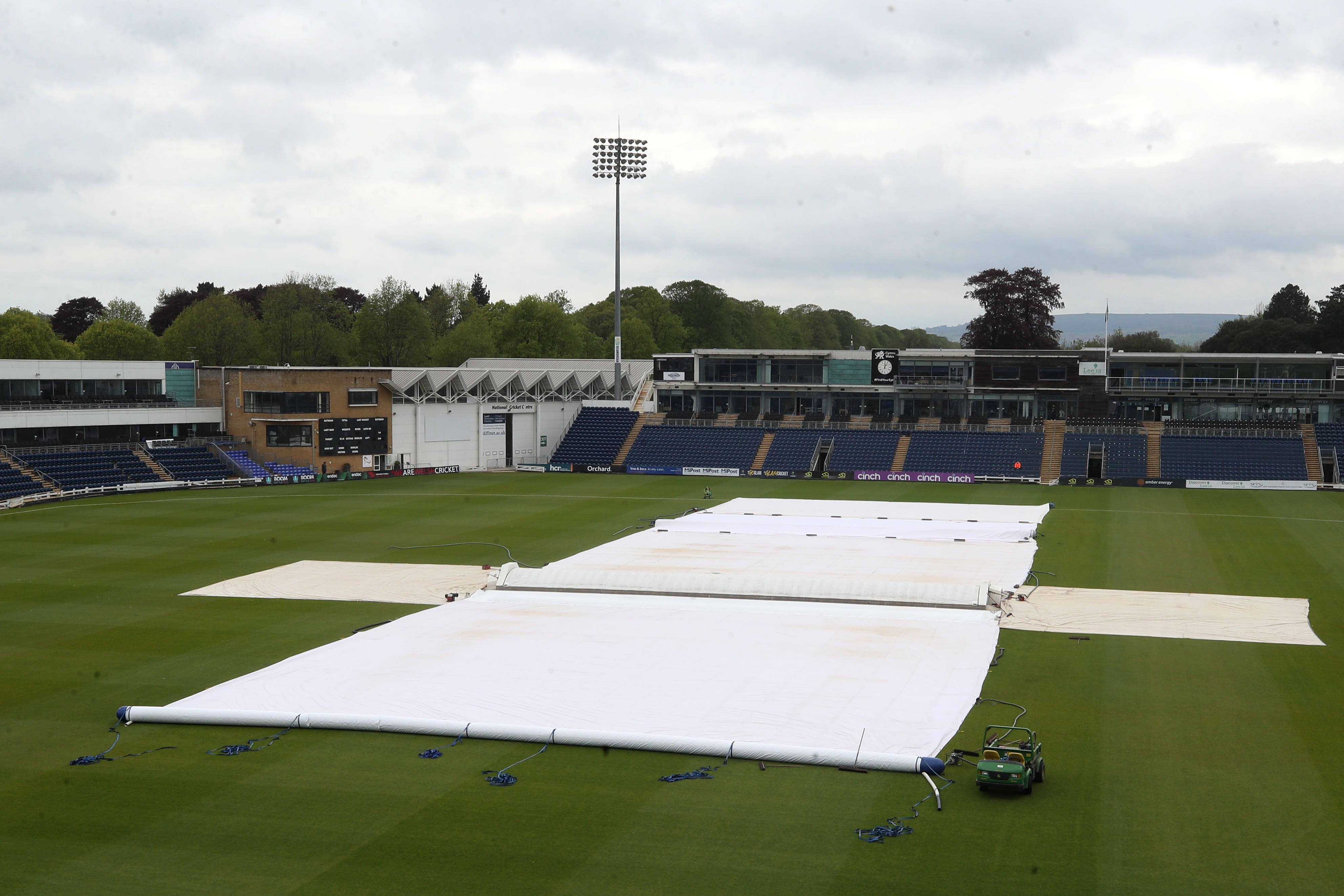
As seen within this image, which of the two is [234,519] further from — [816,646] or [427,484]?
[816,646]

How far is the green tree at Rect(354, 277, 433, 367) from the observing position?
101312 millimetres

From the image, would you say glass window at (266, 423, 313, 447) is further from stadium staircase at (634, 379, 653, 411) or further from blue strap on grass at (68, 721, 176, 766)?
blue strap on grass at (68, 721, 176, 766)

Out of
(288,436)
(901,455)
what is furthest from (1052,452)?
(288,436)

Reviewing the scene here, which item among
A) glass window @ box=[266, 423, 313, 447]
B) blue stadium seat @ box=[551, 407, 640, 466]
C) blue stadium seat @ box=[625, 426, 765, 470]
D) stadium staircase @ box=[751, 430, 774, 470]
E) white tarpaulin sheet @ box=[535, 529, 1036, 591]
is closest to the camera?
white tarpaulin sheet @ box=[535, 529, 1036, 591]

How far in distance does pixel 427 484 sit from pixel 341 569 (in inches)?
1091

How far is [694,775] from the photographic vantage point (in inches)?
665

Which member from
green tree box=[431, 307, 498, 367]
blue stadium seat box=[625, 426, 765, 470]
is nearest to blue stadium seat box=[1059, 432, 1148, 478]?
blue stadium seat box=[625, 426, 765, 470]

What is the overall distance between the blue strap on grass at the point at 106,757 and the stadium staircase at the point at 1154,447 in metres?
56.4

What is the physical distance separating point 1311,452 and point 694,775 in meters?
58.7

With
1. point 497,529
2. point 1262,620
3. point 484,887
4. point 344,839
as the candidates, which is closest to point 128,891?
point 344,839

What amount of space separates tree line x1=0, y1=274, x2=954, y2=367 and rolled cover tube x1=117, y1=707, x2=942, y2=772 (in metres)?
71.0

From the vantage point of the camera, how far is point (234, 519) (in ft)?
155

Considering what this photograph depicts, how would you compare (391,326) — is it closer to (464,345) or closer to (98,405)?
(464,345)

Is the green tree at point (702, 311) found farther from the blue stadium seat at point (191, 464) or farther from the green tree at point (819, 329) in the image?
the blue stadium seat at point (191, 464)
